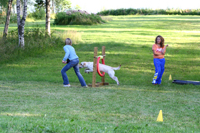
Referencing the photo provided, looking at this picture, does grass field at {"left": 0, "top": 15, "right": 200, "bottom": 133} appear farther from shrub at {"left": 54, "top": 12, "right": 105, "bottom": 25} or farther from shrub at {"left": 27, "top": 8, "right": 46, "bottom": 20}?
shrub at {"left": 27, "top": 8, "right": 46, "bottom": 20}

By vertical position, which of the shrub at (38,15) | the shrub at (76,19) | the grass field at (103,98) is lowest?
the grass field at (103,98)

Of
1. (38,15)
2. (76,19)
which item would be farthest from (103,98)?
(38,15)

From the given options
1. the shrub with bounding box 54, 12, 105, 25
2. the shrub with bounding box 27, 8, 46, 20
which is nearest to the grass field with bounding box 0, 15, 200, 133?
the shrub with bounding box 54, 12, 105, 25

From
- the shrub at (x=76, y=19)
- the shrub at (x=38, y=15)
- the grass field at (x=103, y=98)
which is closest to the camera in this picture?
the grass field at (x=103, y=98)

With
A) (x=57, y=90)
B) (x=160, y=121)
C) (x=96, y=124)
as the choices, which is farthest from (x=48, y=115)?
(x=57, y=90)

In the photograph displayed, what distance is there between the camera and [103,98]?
8898 millimetres

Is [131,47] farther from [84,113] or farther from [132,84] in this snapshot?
[84,113]

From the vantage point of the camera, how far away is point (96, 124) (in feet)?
19.2

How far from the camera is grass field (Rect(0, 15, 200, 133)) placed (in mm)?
5783

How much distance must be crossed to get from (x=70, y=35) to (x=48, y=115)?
1707 cm

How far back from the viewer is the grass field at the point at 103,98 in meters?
5.78

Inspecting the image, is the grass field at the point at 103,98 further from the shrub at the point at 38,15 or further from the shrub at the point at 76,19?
the shrub at the point at 38,15

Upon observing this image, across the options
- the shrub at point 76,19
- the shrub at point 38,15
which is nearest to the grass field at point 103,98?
Result: the shrub at point 76,19

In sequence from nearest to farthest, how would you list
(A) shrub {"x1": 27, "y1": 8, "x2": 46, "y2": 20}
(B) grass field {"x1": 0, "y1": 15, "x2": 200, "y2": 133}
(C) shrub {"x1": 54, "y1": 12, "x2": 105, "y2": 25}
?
(B) grass field {"x1": 0, "y1": 15, "x2": 200, "y2": 133} < (C) shrub {"x1": 54, "y1": 12, "x2": 105, "y2": 25} < (A) shrub {"x1": 27, "y1": 8, "x2": 46, "y2": 20}
